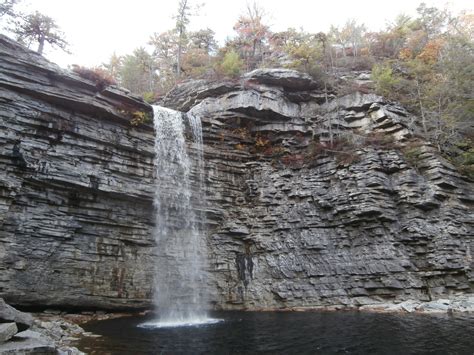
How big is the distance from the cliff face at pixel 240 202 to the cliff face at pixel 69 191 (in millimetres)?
56

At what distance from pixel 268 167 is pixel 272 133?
8.85 ft

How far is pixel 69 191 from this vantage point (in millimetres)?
16875

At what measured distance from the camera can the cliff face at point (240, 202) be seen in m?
16.0

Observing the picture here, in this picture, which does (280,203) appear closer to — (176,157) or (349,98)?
(176,157)

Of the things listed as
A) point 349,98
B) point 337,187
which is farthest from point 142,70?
point 337,187

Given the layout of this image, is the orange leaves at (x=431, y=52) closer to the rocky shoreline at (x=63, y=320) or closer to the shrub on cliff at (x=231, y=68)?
the shrub on cliff at (x=231, y=68)

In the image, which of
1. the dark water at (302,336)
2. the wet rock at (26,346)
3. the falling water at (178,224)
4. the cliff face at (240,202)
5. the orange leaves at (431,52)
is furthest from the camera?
the orange leaves at (431,52)

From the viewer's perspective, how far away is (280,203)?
69.2 feet

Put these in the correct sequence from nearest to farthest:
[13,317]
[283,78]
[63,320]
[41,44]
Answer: [13,317] → [63,320] → [41,44] → [283,78]

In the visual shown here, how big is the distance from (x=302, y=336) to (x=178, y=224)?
1041 centimetres

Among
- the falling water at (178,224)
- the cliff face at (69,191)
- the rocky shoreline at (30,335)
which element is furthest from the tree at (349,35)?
the rocky shoreline at (30,335)

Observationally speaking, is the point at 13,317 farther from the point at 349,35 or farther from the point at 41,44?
the point at 349,35

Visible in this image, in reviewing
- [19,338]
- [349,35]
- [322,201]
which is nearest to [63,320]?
[19,338]

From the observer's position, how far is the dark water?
935cm
